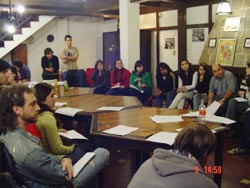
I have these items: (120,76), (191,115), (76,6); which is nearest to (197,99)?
(120,76)

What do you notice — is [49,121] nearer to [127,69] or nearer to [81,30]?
[127,69]

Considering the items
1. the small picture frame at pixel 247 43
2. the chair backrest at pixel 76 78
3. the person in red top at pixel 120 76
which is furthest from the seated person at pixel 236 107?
the chair backrest at pixel 76 78

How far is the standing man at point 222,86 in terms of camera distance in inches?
188

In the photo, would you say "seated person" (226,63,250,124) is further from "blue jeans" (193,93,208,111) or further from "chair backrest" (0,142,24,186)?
"chair backrest" (0,142,24,186)

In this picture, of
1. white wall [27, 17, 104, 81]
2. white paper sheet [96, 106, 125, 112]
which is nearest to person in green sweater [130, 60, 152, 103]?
white paper sheet [96, 106, 125, 112]

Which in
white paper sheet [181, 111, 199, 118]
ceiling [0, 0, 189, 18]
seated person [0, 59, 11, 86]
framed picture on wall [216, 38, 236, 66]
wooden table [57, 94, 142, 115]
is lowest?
white paper sheet [181, 111, 199, 118]

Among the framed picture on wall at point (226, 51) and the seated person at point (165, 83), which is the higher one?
the framed picture on wall at point (226, 51)

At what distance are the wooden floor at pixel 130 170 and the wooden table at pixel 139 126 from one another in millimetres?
620

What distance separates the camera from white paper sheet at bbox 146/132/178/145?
2209 mm

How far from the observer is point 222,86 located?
4.96m

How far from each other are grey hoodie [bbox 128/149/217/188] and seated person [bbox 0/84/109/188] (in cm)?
56

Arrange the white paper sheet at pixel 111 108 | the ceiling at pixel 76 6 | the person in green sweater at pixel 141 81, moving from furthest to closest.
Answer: the ceiling at pixel 76 6 → the person in green sweater at pixel 141 81 → the white paper sheet at pixel 111 108

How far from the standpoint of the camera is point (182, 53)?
7207mm

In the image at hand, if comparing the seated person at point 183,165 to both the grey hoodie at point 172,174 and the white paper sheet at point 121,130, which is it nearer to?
the grey hoodie at point 172,174
